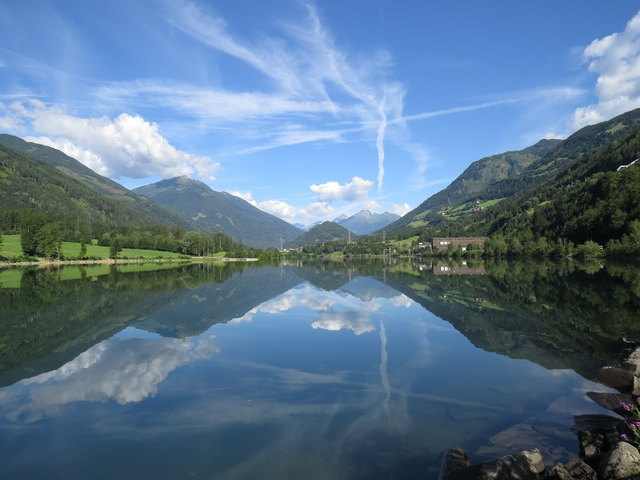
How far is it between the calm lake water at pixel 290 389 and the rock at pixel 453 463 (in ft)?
0.96

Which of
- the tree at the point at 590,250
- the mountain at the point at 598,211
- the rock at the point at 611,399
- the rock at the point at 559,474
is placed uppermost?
the mountain at the point at 598,211

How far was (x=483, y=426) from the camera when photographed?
1080cm

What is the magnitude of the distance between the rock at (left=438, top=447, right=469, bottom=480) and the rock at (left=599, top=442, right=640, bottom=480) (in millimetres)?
2677

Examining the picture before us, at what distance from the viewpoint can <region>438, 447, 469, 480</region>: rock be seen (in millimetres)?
8125

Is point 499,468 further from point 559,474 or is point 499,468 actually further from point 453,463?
point 559,474

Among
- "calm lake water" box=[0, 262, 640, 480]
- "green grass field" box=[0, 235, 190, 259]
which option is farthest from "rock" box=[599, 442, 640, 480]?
"green grass field" box=[0, 235, 190, 259]

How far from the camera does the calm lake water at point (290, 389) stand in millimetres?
9070

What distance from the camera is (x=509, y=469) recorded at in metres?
7.70

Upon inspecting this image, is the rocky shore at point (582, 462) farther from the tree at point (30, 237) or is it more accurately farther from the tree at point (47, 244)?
the tree at point (30, 237)

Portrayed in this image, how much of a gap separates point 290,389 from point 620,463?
9.59 meters

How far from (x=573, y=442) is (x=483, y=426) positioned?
7.23 feet

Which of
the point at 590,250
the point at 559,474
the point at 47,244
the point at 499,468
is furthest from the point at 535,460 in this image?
the point at 47,244

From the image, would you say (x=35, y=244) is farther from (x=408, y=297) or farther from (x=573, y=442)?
(x=573, y=442)

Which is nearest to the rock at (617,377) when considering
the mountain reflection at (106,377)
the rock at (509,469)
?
the rock at (509,469)
